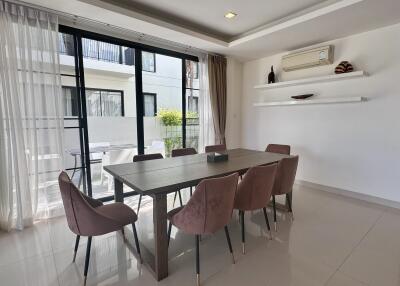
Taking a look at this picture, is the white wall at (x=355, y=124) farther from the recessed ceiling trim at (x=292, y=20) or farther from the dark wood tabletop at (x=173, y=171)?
the dark wood tabletop at (x=173, y=171)

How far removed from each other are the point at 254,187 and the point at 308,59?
2866 millimetres

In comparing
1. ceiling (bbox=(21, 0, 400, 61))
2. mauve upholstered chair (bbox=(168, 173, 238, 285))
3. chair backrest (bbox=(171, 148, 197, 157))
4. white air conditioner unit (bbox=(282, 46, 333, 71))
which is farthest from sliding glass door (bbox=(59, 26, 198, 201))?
mauve upholstered chair (bbox=(168, 173, 238, 285))

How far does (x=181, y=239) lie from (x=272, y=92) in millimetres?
3493

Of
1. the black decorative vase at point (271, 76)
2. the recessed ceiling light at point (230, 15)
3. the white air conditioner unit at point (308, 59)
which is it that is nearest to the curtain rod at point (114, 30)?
the recessed ceiling light at point (230, 15)

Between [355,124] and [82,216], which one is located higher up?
[355,124]

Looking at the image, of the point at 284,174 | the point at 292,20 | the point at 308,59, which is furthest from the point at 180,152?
the point at 308,59

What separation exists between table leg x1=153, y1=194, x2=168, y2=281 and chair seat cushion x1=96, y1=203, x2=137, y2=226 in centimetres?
29

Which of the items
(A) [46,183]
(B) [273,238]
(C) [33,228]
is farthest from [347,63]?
(C) [33,228]

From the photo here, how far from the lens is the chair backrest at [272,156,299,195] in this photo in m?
2.57

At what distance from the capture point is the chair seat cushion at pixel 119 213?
6.18ft

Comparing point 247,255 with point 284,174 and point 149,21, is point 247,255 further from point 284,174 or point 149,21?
point 149,21

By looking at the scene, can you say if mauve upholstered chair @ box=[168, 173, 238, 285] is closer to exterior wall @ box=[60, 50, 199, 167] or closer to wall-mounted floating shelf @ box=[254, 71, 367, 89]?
exterior wall @ box=[60, 50, 199, 167]

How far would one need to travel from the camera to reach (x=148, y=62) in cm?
400

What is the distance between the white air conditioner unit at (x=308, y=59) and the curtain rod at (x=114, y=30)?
5.24ft
